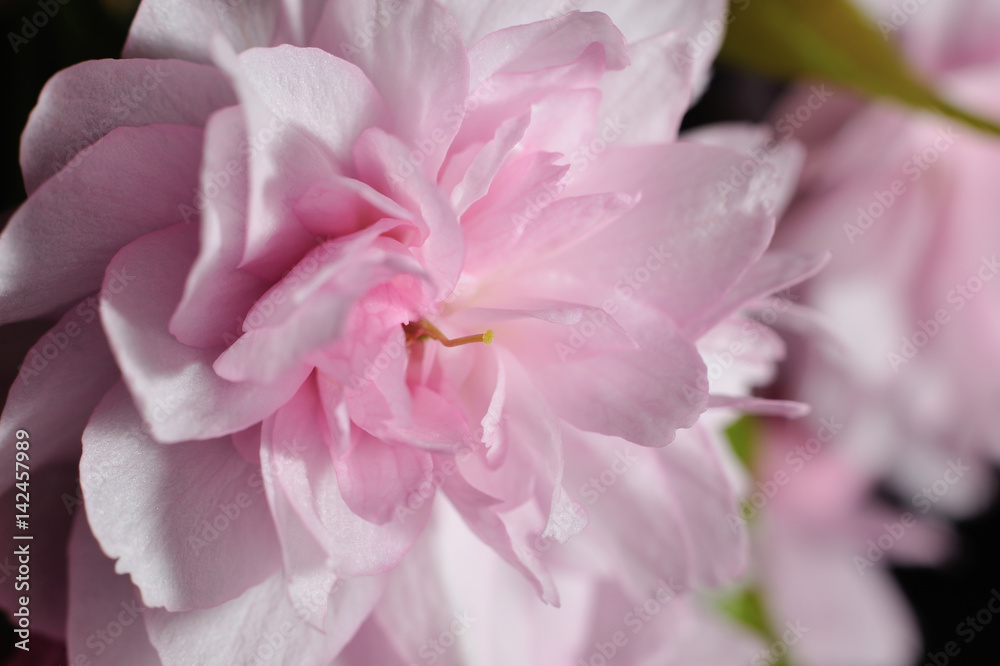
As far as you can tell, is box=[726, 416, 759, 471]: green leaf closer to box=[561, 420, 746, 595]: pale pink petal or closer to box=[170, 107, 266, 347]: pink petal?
box=[561, 420, 746, 595]: pale pink petal

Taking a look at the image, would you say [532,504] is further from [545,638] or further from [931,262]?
[931,262]

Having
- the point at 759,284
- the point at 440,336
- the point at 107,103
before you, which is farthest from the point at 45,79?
the point at 759,284

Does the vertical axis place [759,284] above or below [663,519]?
above

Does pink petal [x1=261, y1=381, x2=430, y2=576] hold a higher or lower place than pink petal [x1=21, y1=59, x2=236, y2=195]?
lower

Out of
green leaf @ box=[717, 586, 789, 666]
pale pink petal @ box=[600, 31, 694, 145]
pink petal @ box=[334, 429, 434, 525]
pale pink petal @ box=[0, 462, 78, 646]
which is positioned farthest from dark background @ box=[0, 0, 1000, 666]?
green leaf @ box=[717, 586, 789, 666]

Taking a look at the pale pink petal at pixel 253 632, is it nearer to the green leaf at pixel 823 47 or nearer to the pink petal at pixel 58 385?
the pink petal at pixel 58 385

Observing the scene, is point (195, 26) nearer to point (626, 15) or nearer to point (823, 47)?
point (626, 15)

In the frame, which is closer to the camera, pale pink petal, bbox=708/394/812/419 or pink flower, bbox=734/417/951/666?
pale pink petal, bbox=708/394/812/419

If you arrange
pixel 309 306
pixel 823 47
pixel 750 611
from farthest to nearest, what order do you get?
pixel 750 611
pixel 823 47
pixel 309 306
